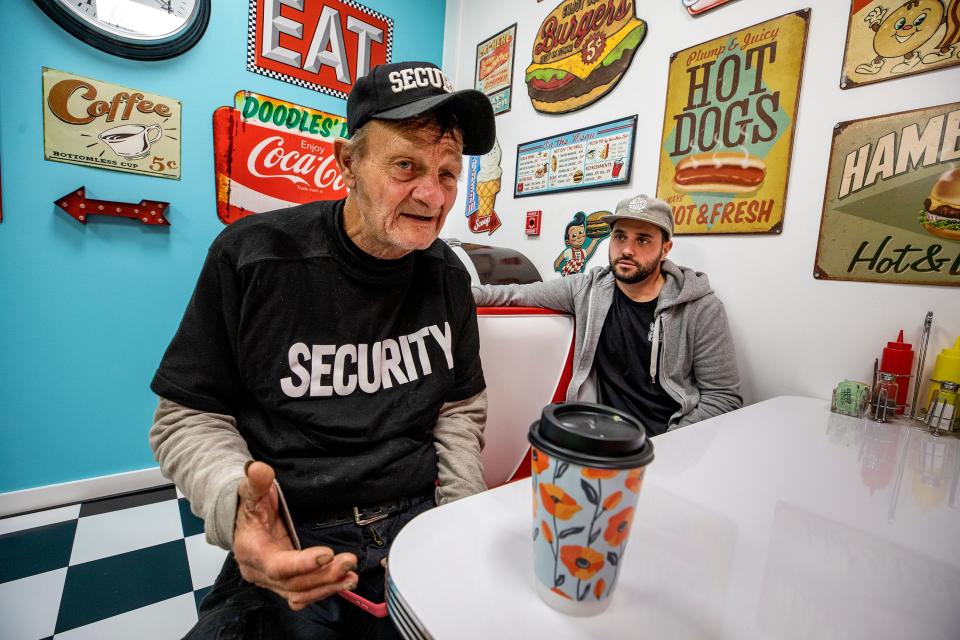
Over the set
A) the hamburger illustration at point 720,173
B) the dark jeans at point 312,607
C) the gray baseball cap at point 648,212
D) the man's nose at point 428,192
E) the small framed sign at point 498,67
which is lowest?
the dark jeans at point 312,607

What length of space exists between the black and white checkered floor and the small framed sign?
8.91ft

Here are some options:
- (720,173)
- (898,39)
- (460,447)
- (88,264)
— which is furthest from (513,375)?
(88,264)

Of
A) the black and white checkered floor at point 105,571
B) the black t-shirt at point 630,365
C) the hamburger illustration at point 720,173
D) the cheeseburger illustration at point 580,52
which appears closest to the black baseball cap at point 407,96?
the black t-shirt at point 630,365

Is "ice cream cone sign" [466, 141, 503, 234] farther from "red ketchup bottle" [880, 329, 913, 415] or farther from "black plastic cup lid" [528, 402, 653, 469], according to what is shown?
"black plastic cup lid" [528, 402, 653, 469]

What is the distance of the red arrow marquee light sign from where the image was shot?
187 centimetres

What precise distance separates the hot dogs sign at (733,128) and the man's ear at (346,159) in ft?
4.81

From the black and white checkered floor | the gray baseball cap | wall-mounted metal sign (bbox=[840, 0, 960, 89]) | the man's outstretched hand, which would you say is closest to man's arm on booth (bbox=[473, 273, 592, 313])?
the gray baseball cap

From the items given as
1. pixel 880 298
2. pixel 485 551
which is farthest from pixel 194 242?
pixel 880 298

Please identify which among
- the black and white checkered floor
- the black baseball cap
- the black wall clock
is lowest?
the black and white checkered floor

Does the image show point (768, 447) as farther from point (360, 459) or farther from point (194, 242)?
point (194, 242)

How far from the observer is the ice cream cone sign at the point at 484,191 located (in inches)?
109

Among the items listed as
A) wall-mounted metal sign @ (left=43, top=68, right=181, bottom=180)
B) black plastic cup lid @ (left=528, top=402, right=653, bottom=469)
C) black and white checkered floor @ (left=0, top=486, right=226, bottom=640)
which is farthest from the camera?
wall-mounted metal sign @ (left=43, top=68, right=181, bottom=180)

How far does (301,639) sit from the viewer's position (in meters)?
0.74

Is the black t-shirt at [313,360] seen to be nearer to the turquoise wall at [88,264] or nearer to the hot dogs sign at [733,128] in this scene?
the hot dogs sign at [733,128]
